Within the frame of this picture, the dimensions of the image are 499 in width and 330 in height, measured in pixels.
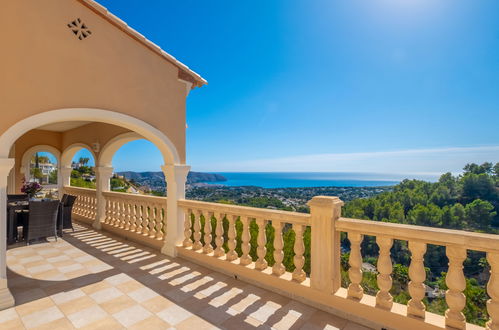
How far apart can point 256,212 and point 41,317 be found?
2638mm

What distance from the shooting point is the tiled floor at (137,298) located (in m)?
2.51

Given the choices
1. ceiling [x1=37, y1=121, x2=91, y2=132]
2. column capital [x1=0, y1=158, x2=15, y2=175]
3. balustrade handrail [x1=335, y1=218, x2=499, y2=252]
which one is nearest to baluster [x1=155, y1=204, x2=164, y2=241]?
column capital [x1=0, y1=158, x2=15, y2=175]

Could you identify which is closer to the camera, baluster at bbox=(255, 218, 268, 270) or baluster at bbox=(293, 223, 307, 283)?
baluster at bbox=(293, 223, 307, 283)

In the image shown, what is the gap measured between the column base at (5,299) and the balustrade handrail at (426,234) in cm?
383

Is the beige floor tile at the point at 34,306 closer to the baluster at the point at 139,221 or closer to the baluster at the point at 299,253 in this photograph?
the baluster at the point at 139,221

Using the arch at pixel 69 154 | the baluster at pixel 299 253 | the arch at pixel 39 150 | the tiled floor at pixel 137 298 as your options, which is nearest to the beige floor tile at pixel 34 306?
the tiled floor at pixel 137 298

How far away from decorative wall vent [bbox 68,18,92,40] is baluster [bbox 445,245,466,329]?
5.07m

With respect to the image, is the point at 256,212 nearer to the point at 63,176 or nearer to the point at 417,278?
the point at 417,278

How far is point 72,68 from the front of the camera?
11.1ft

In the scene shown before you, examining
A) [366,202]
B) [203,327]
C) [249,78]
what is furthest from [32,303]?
[366,202]

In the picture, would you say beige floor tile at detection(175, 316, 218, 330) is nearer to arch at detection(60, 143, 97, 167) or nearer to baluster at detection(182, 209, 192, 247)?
baluster at detection(182, 209, 192, 247)

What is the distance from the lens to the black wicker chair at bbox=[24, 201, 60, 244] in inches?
192

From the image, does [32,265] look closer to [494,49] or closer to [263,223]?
[263,223]

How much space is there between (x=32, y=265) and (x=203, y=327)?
354 centimetres
